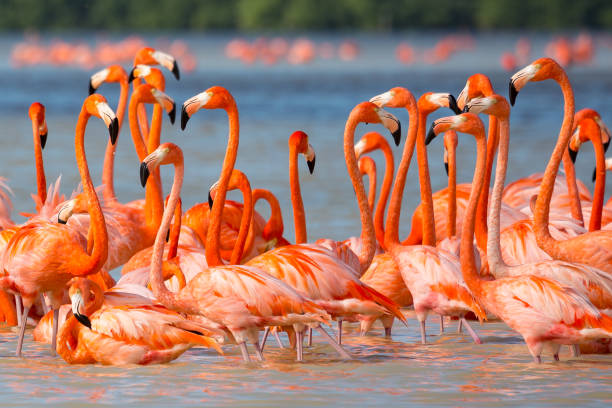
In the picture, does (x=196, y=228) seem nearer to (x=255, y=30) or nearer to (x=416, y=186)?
(x=416, y=186)

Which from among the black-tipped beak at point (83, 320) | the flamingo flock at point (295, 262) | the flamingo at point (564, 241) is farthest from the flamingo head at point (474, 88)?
the black-tipped beak at point (83, 320)

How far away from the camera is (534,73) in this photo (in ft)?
21.5

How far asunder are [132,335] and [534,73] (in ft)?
7.96

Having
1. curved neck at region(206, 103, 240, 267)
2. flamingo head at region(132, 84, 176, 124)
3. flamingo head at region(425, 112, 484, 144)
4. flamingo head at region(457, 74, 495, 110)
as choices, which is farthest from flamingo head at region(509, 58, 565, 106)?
flamingo head at region(132, 84, 176, 124)

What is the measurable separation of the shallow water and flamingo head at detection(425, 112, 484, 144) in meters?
1.10

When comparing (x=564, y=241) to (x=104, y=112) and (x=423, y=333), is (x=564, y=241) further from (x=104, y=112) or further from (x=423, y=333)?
(x=104, y=112)

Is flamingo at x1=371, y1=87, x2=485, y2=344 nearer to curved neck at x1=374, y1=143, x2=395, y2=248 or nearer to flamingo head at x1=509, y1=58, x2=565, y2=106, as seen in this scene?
curved neck at x1=374, y1=143, x2=395, y2=248

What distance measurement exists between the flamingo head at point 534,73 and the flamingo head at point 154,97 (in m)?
1.89

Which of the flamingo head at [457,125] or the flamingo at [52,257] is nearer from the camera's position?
the flamingo head at [457,125]

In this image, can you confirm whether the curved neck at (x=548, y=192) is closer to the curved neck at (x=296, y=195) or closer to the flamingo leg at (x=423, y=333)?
the flamingo leg at (x=423, y=333)

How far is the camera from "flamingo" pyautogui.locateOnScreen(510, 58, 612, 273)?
6.64m

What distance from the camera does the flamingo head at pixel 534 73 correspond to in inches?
249

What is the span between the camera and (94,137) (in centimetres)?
1891

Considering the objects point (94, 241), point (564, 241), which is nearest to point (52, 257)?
point (94, 241)
